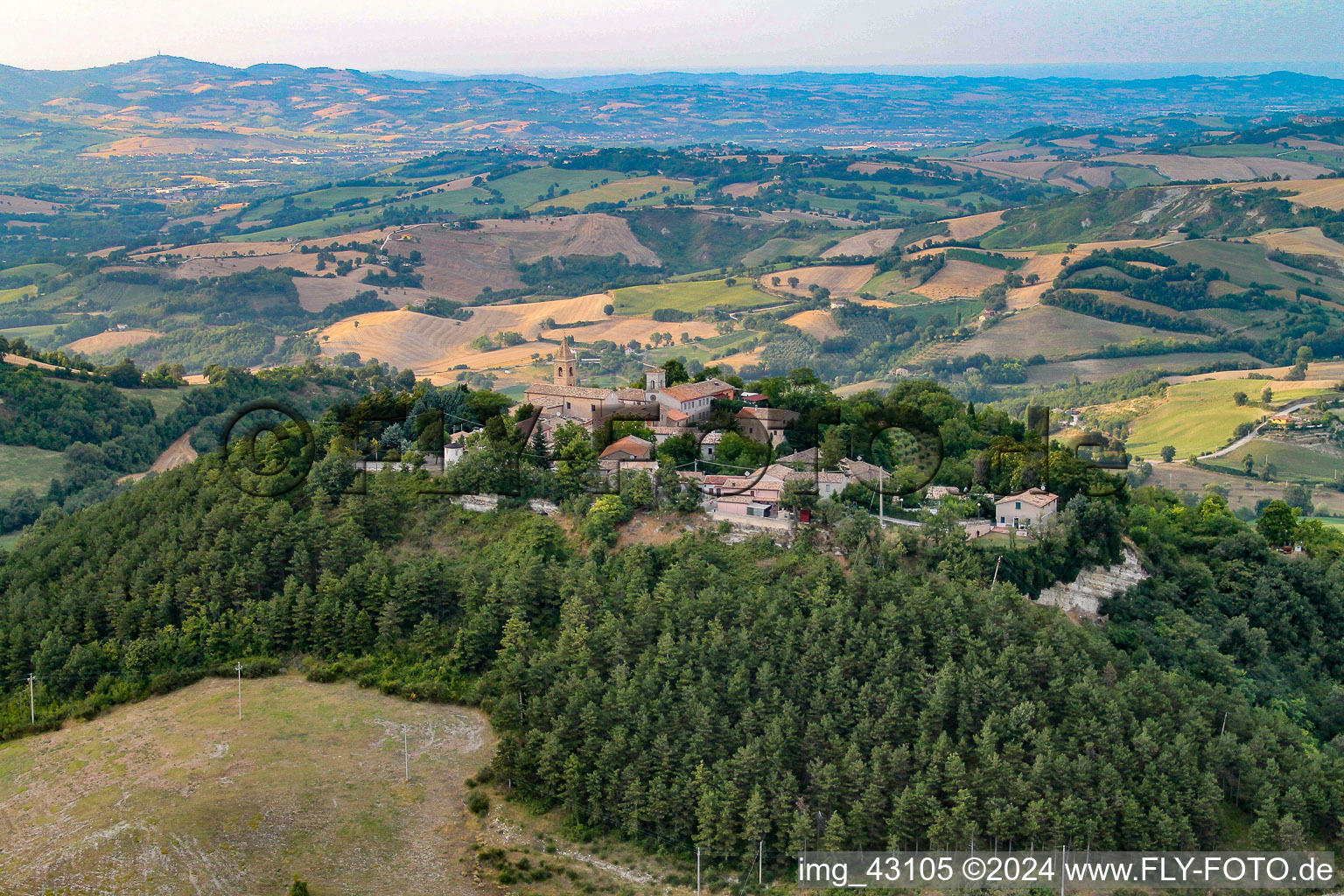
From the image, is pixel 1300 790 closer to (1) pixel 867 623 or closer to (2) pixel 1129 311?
(1) pixel 867 623

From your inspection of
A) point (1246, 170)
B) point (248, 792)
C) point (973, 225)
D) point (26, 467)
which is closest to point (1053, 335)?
point (973, 225)

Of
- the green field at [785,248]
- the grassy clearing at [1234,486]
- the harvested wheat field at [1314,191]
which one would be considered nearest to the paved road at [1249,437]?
the grassy clearing at [1234,486]

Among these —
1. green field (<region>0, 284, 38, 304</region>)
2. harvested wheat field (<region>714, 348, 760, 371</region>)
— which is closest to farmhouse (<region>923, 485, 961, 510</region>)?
harvested wheat field (<region>714, 348, 760, 371</region>)

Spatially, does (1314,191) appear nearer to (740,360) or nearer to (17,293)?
(740,360)

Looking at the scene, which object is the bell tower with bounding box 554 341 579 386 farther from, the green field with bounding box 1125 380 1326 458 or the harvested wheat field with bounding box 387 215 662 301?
the harvested wheat field with bounding box 387 215 662 301

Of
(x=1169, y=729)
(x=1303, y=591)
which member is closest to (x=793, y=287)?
(x=1303, y=591)

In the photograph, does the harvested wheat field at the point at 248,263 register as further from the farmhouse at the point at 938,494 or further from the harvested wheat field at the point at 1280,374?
the farmhouse at the point at 938,494
